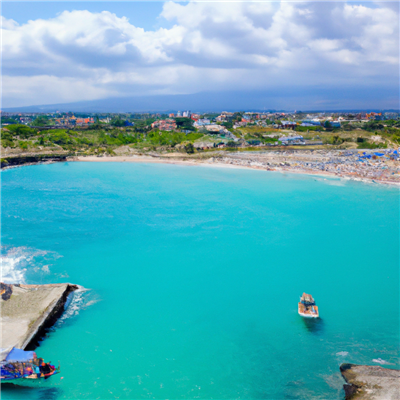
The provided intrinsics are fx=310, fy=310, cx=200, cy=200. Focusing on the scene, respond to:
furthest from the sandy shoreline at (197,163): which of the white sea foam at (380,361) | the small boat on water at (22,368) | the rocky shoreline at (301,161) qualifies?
the small boat on water at (22,368)

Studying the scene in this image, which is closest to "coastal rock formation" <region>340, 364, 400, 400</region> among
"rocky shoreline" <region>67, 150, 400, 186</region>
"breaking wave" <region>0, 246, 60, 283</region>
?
"breaking wave" <region>0, 246, 60, 283</region>

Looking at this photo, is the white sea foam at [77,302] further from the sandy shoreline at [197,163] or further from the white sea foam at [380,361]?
the sandy shoreline at [197,163]

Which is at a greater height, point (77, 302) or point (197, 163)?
point (197, 163)

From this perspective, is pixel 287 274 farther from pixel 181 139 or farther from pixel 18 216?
pixel 181 139

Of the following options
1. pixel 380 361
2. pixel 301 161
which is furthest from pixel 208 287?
pixel 301 161

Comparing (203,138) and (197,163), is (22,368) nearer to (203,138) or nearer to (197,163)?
(197,163)

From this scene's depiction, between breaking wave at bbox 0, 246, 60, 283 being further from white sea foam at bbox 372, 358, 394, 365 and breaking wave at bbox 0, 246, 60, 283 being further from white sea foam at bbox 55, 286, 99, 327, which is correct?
white sea foam at bbox 372, 358, 394, 365
